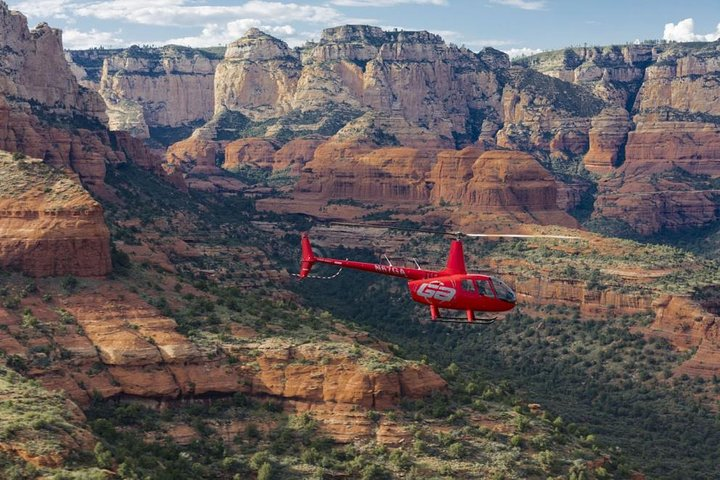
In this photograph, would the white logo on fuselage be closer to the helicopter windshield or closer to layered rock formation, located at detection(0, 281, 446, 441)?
the helicopter windshield

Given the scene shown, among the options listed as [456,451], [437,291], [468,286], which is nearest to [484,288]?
[468,286]

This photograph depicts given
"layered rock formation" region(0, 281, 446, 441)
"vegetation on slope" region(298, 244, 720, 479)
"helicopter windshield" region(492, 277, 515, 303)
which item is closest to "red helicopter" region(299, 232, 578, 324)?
"helicopter windshield" region(492, 277, 515, 303)

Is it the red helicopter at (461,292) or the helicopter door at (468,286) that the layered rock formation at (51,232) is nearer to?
the red helicopter at (461,292)

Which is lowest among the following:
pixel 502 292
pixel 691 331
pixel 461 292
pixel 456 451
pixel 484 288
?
pixel 691 331

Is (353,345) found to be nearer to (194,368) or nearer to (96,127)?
(194,368)

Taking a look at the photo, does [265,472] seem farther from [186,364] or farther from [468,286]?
[468,286]

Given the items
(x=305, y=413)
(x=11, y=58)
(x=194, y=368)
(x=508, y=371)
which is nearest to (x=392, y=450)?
(x=305, y=413)

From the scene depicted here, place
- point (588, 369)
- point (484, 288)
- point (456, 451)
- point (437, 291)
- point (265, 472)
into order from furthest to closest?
point (588, 369)
point (456, 451)
point (265, 472)
point (437, 291)
point (484, 288)
